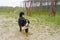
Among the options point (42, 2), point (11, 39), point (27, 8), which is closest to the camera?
point (11, 39)

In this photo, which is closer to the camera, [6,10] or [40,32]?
[40,32]

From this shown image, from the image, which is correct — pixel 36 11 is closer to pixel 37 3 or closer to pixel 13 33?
pixel 37 3

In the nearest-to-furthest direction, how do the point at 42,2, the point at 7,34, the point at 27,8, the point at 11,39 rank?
the point at 11,39, the point at 7,34, the point at 27,8, the point at 42,2

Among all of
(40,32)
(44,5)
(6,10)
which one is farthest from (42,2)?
(40,32)

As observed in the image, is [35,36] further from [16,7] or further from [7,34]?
[16,7]

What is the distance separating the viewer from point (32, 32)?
478 centimetres

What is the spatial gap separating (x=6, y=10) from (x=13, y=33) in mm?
3693

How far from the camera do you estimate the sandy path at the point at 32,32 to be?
4.40 meters

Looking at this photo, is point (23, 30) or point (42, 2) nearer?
point (23, 30)

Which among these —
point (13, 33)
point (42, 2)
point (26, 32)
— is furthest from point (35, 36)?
point (42, 2)

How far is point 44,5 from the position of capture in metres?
8.52

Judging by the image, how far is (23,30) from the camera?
15.7 feet

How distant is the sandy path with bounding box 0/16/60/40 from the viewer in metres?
4.40

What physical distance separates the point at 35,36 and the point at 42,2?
3.96 meters
